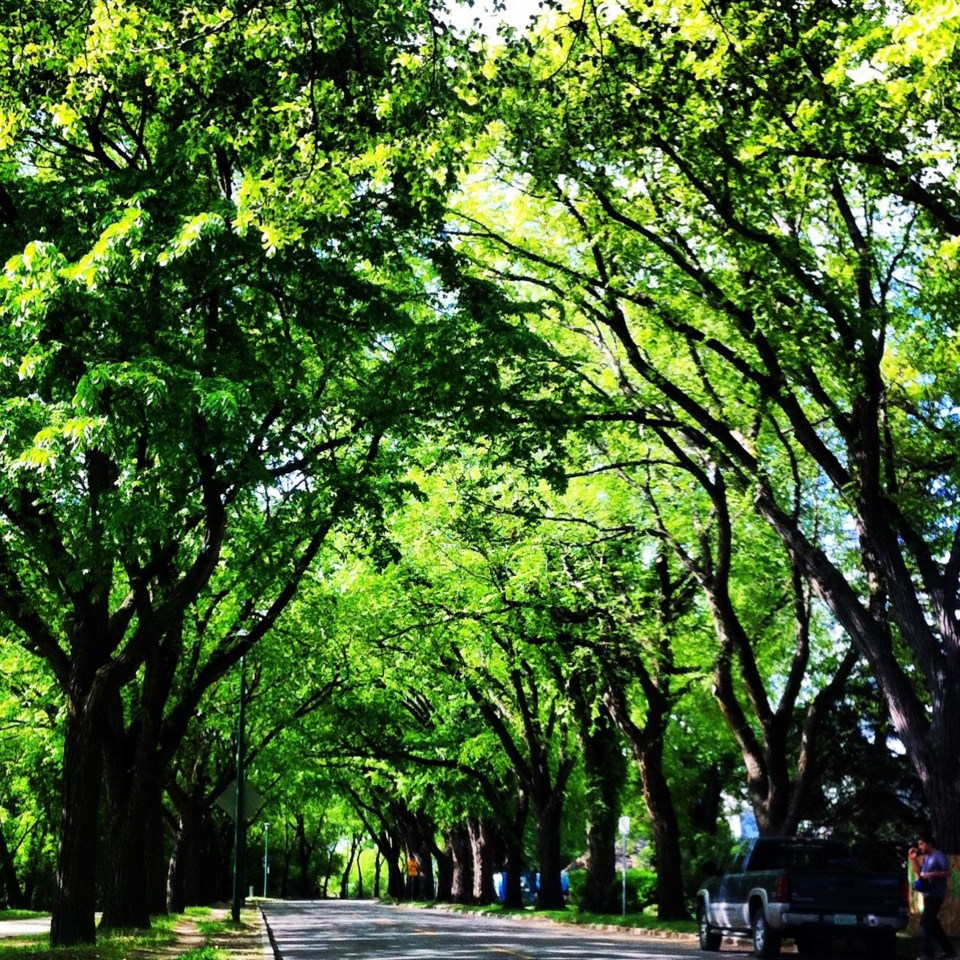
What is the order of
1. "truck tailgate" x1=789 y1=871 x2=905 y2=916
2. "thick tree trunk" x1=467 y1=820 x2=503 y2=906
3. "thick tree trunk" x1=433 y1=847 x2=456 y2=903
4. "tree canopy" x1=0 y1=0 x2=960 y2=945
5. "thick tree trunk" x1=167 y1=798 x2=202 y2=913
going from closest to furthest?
"tree canopy" x1=0 y1=0 x2=960 y2=945, "truck tailgate" x1=789 y1=871 x2=905 y2=916, "thick tree trunk" x1=167 y1=798 x2=202 y2=913, "thick tree trunk" x1=467 y1=820 x2=503 y2=906, "thick tree trunk" x1=433 y1=847 x2=456 y2=903

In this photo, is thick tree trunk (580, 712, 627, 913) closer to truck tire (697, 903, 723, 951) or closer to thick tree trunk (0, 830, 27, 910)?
truck tire (697, 903, 723, 951)

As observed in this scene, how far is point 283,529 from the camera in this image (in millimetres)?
17406

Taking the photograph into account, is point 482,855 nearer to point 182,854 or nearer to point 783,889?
point 182,854

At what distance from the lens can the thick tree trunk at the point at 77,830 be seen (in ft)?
52.9

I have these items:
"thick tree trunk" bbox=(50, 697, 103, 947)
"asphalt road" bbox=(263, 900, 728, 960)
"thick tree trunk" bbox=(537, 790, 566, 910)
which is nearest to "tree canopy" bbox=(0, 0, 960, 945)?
"thick tree trunk" bbox=(50, 697, 103, 947)

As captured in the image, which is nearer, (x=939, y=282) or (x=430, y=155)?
(x=430, y=155)

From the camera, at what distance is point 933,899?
48.1 feet

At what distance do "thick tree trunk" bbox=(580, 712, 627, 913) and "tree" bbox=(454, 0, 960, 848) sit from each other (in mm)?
12491

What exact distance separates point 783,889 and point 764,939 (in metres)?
0.95

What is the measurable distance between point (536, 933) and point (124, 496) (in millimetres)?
16582

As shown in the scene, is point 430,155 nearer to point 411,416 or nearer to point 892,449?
point 411,416

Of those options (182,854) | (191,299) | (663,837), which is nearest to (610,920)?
(663,837)

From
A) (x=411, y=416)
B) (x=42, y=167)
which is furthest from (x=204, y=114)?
(x=411, y=416)

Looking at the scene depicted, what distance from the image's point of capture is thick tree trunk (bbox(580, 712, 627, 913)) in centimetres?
3125
